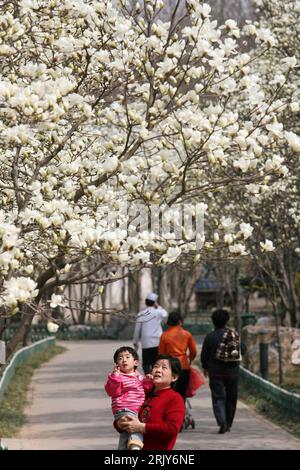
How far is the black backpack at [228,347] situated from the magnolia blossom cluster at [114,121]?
5.85 m

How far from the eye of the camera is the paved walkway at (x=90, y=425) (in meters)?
14.4

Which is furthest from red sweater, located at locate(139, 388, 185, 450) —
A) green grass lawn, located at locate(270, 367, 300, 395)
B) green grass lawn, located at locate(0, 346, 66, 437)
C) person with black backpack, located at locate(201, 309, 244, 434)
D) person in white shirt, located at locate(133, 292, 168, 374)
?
green grass lawn, located at locate(270, 367, 300, 395)

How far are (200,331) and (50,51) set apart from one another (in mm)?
40851

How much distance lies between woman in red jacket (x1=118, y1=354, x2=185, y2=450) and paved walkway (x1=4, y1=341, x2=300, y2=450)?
17.8ft

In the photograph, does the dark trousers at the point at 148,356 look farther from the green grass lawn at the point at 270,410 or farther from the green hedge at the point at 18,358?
the green hedge at the point at 18,358

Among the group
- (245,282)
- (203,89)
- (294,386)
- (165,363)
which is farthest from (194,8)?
(245,282)

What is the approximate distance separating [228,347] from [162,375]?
720 cm

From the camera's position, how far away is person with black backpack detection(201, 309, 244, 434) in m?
15.8

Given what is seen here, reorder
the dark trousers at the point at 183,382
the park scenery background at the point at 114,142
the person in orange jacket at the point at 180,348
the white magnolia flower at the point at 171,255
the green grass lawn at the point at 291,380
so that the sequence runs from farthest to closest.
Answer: the green grass lawn at the point at 291,380 < the person in orange jacket at the point at 180,348 < the dark trousers at the point at 183,382 < the white magnolia flower at the point at 171,255 < the park scenery background at the point at 114,142

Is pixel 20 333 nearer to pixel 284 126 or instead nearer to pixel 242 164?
pixel 242 164

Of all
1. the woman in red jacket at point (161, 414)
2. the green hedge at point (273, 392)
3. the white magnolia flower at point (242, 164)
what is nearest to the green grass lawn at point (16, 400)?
the green hedge at point (273, 392)

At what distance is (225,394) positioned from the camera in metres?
16.0

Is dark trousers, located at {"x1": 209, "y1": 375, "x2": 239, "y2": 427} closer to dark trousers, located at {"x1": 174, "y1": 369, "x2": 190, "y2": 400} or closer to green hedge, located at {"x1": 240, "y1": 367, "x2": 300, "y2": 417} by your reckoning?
dark trousers, located at {"x1": 174, "y1": 369, "x2": 190, "y2": 400}
